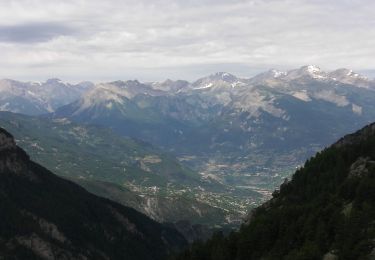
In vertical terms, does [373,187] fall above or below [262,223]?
above

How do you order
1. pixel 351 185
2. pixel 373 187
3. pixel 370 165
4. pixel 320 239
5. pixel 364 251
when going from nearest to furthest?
1. pixel 364 251
2. pixel 320 239
3. pixel 373 187
4. pixel 351 185
5. pixel 370 165

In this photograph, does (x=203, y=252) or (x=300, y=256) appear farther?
(x=203, y=252)

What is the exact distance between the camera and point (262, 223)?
6905 inches

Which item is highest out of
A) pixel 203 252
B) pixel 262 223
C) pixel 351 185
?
pixel 351 185

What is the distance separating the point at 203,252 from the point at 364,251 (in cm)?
8052

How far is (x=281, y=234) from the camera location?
162000 millimetres

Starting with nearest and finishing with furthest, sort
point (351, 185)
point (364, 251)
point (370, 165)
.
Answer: point (364, 251)
point (351, 185)
point (370, 165)

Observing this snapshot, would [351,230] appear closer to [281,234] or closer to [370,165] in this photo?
[281,234]

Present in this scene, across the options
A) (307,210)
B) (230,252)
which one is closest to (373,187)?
(307,210)

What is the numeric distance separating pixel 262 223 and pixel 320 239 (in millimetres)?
38343

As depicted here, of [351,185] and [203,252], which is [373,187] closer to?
[351,185]

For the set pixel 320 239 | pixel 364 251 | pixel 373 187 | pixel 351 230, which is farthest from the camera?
pixel 373 187

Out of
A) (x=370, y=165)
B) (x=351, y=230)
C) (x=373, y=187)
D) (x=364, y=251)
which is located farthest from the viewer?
(x=370, y=165)

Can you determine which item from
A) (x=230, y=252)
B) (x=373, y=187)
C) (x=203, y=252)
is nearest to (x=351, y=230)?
(x=373, y=187)
